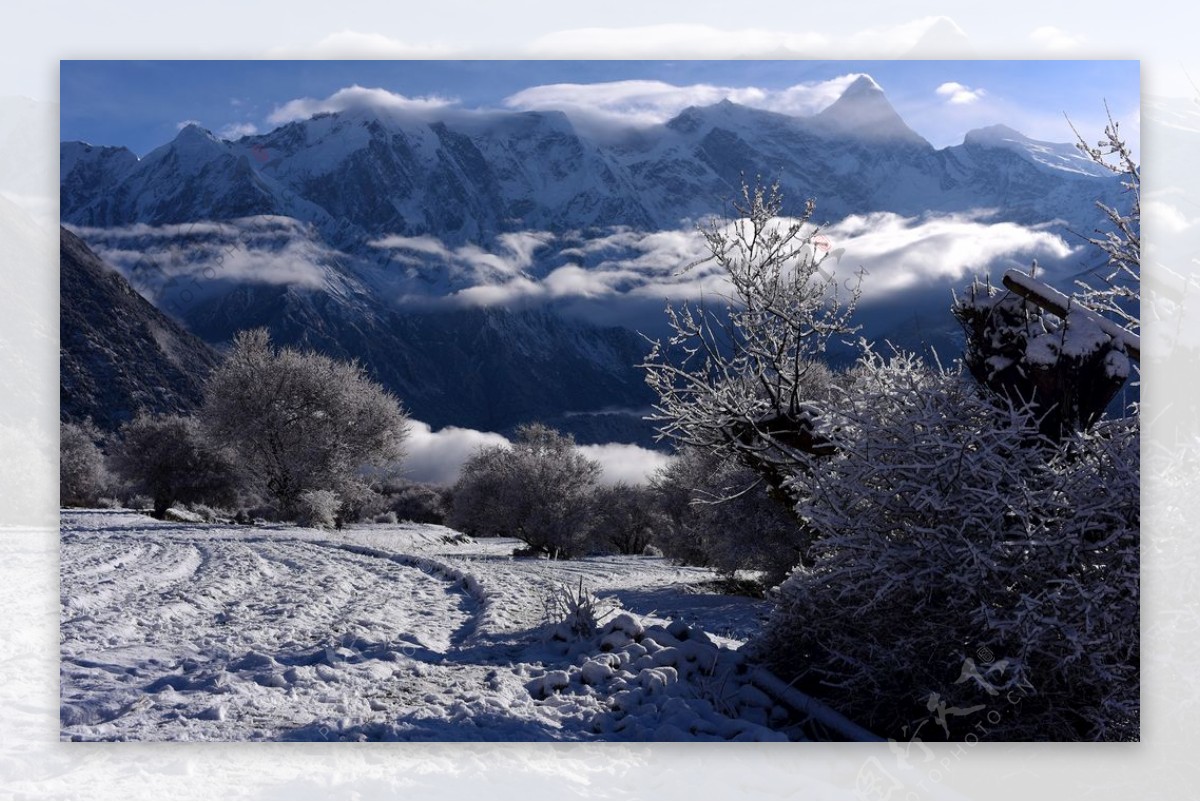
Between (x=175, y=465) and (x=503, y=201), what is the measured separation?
21517 millimetres

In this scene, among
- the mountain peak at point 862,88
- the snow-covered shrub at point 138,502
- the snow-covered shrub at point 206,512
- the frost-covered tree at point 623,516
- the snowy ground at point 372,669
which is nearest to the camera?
the snowy ground at point 372,669

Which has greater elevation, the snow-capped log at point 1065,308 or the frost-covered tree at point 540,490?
the snow-capped log at point 1065,308

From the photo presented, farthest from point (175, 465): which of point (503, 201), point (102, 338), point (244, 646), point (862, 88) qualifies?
point (862, 88)

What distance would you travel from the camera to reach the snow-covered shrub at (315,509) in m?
23.4

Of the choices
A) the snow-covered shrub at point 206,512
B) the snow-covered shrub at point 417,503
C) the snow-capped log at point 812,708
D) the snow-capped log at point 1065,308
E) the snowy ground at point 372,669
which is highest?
the snow-capped log at point 1065,308

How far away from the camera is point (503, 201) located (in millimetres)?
10125

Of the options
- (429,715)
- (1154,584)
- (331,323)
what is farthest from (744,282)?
(331,323)

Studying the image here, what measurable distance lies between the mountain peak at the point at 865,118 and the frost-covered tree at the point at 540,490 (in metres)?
16.1

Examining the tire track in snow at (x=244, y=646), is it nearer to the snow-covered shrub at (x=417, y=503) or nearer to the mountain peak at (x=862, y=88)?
the mountain peak at (x=862, y=88)

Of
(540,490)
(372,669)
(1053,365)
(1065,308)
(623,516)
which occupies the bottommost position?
(623,516)

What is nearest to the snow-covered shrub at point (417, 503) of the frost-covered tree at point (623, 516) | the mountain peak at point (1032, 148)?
the frost-covered tree at point (623, 516)

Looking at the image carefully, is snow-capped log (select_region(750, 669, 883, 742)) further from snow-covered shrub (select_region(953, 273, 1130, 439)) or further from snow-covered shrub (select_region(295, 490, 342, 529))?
snow-covered shrub (select_region(295, 490, 342, 529))

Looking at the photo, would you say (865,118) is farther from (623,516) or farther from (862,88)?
(623,516)

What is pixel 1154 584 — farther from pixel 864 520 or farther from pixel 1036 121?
pixel 1036 121
